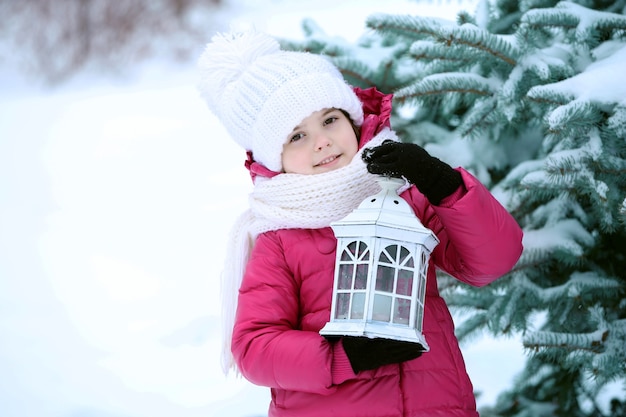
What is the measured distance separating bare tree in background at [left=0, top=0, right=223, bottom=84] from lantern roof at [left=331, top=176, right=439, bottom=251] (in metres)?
5.66

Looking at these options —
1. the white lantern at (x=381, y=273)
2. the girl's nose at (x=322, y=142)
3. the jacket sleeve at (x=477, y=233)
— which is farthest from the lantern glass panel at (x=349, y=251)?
the girl's nose at (x=322, y=142)

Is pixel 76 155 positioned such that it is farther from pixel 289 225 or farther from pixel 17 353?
pixel 289 225

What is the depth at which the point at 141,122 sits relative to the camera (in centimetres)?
620

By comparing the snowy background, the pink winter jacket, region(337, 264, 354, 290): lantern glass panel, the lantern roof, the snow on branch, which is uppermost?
the lantern roof

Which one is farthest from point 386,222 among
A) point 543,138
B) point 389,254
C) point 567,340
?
point 543,138

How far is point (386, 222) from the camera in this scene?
4.89 ft

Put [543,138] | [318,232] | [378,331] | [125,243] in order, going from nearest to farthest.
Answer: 1. [378,331]
2. [318,232]
3. [543,138]
4. [125,243]

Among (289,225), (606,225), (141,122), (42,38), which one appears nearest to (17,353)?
(289,225)

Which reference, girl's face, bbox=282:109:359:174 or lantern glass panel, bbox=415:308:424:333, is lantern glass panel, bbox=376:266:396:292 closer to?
lantern glass panel, bbox=415:308:424:333

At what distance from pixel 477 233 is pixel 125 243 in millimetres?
3235

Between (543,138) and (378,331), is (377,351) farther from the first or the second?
(543,138)

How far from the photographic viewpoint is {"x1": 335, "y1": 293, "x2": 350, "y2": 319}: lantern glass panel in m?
1.53

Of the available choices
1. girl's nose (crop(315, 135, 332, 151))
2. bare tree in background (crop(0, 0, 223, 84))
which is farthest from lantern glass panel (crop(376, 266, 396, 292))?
bare tree in background (crop(0, 0, 223, 84))

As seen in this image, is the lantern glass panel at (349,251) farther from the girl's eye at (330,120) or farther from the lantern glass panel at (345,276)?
the girl's eye at (330,120)
